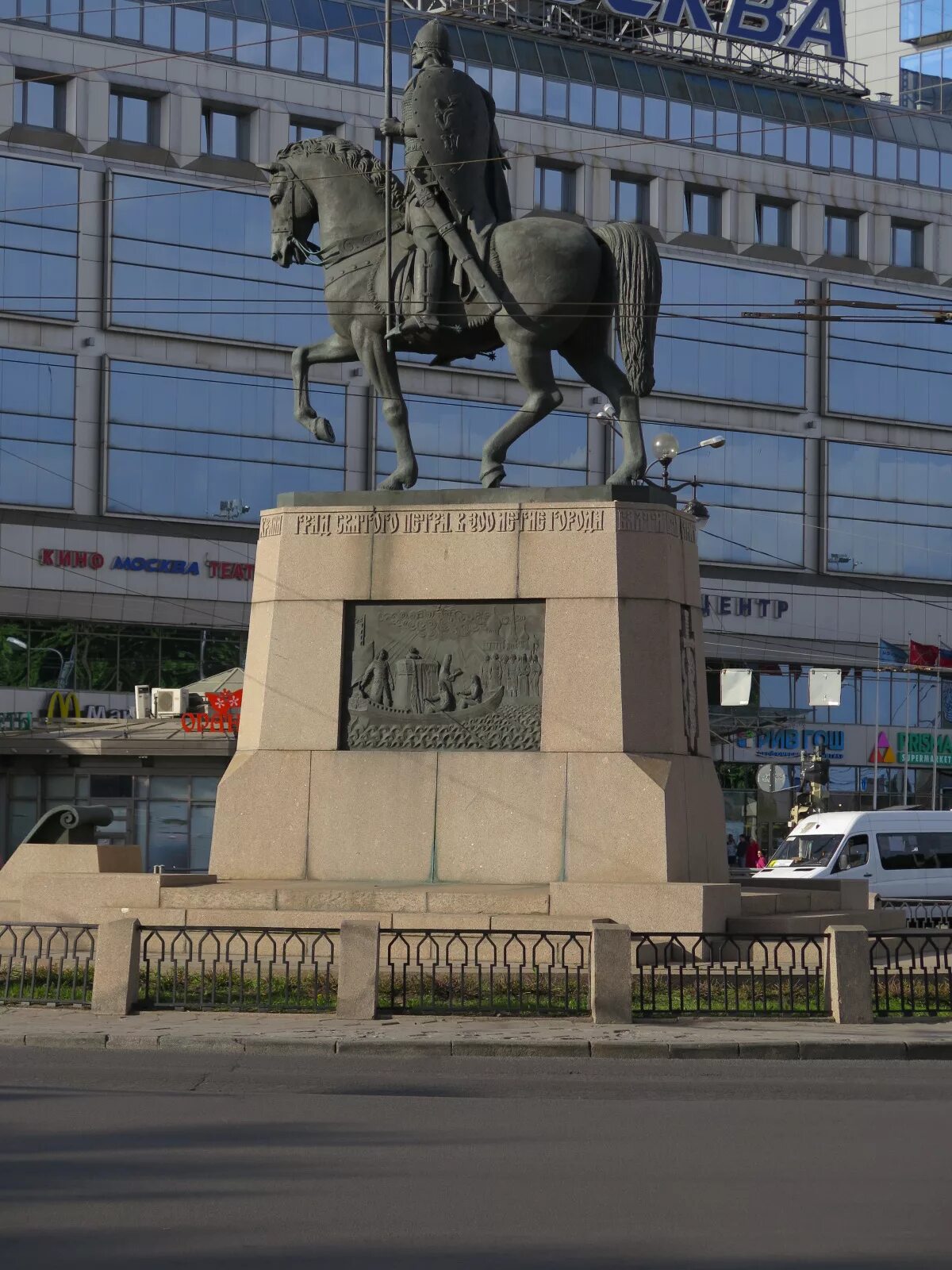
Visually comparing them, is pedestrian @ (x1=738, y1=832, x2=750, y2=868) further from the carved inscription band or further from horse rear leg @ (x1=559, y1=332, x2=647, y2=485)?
the carved inscription band

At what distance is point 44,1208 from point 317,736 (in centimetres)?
1266

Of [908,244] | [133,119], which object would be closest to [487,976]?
[133,119]

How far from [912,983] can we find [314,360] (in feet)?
31.5

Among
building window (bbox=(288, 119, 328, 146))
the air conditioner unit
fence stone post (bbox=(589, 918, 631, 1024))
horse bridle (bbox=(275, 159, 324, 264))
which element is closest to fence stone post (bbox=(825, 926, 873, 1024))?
fence stone post (bbox=(589, 918, 631, 1024))

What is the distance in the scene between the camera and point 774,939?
19219 millimetres

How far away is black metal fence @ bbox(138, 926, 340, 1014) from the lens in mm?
18281

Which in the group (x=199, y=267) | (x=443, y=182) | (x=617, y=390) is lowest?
(x=617, y=390)

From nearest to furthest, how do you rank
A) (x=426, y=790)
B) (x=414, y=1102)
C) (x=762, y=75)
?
(x=414, y=1102) < (x=426, y=790) < (x=762, y=75)

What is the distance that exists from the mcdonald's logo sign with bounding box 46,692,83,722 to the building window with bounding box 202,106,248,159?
17.7 metres

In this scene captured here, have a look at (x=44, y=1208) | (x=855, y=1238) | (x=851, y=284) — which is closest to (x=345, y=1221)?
(x=44, y=1208)

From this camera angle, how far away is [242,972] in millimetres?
18391

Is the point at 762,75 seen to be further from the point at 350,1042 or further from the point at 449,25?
the point at 350,1042

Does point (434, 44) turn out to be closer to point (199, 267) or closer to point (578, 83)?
point (199, 267)

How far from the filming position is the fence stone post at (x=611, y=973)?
17.1 m
